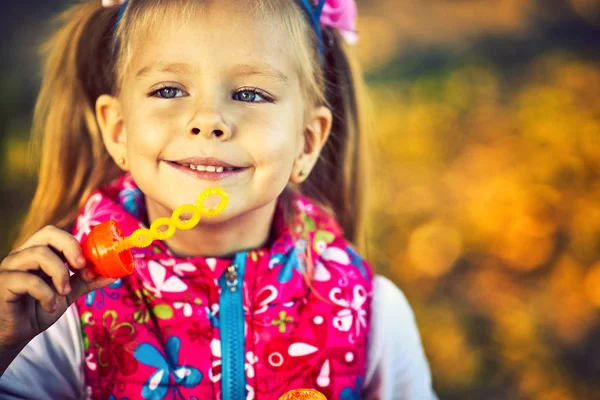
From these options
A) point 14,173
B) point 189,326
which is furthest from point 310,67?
point 14,173

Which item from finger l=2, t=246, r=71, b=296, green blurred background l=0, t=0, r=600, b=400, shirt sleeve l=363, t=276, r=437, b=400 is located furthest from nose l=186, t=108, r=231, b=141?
green blurred background l=0, t=0, r=600, b=400

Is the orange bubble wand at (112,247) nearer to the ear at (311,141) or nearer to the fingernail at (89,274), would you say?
the fingernail at (89,274)

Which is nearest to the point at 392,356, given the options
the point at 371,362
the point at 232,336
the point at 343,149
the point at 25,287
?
the point at 371,362

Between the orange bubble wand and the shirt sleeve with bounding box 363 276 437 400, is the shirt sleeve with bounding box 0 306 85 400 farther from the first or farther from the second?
the shirt sleeve with bounding box 363 276 437 400

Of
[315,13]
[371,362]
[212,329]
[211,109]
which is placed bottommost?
[371,362]

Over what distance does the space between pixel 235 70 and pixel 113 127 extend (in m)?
0.25

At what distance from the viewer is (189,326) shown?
3.66 feet

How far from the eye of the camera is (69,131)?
1.31 metres

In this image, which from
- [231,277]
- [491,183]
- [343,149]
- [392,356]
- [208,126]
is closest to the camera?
[208,126]

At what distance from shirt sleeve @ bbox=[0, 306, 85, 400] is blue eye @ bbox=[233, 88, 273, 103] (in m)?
0.41

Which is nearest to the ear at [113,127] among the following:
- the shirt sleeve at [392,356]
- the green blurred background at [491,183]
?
the shirt sleeve at [392,356]

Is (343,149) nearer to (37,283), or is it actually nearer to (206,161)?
(206,161)

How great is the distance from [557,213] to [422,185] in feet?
1.17

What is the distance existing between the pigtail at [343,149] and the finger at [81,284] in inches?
20.7
